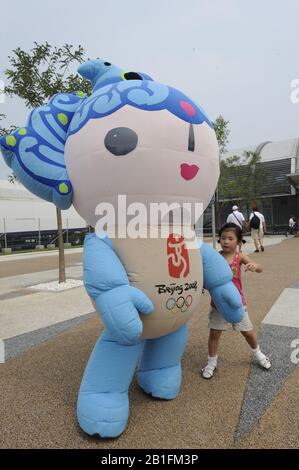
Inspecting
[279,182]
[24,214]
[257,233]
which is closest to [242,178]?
[279,182]

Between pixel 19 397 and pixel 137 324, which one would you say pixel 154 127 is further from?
pixel 19 397

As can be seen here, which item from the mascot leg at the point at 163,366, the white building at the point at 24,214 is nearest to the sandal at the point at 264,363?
the mascot leg at the point at 163,366

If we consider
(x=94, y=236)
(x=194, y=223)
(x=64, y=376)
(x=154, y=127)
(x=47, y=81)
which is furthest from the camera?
(x=47, y=81)

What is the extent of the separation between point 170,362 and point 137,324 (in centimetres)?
87

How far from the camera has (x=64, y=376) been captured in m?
3.54

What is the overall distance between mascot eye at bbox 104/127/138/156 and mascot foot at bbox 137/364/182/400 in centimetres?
173

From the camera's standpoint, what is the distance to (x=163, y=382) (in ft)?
9.91

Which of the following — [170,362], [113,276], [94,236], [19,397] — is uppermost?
[94,236]

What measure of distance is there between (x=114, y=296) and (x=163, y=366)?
1009 mm

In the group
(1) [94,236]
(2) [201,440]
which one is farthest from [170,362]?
(1) [94,236]

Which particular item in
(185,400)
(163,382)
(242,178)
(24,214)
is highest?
(242,178)

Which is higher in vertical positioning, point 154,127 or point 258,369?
point 154,127

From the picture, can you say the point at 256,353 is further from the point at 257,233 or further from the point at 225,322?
the point at 257,233

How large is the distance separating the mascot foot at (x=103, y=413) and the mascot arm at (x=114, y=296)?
459 mm
